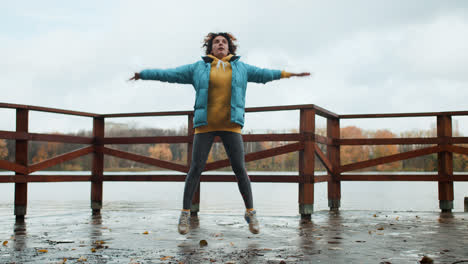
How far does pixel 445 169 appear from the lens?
24.2 feet

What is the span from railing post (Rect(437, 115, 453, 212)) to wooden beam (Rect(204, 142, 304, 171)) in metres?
2.46

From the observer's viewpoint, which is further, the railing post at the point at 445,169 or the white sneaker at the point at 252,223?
the railing post at the point at 445,169

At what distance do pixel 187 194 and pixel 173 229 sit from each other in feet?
1.99

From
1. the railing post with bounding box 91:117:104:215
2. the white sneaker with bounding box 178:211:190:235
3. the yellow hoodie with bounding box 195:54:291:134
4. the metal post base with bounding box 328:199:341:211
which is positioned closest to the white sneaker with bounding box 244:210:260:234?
the white sneaker with bounding box 178:211:190:235

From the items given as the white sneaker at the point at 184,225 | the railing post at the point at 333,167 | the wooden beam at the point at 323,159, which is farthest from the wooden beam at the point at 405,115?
the white sneaker at the point at 184,225

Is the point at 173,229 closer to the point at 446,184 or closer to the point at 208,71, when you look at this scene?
the point at 208,71

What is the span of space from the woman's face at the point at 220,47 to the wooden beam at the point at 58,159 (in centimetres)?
324

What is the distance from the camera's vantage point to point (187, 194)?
4.51 metres

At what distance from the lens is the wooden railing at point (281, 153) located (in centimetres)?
627

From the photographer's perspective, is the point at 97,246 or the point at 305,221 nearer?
the point at 97,246

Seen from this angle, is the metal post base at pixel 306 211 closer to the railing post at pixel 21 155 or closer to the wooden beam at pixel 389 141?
the wooden beam at pixel 389 141

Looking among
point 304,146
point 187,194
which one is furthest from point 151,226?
point 304,146

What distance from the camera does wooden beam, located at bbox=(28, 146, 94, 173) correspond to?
6445 millimetres

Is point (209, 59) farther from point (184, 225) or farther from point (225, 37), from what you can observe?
point (184, 225)
